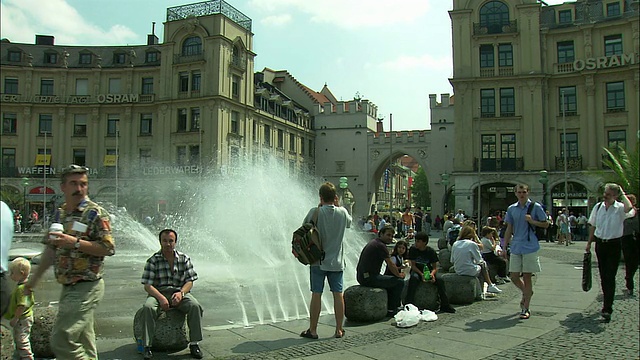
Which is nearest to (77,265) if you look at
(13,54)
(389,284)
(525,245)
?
(13,54)

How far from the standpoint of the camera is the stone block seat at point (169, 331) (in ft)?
20.3

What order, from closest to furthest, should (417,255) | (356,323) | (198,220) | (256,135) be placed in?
(356,323) < (417,255) < (198,220) < (256,135)

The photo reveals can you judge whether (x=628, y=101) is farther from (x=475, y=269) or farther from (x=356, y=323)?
(x=475, y=269)

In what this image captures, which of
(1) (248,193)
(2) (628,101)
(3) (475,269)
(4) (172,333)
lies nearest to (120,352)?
(4) (172,333)

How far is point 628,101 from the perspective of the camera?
12.8 ft

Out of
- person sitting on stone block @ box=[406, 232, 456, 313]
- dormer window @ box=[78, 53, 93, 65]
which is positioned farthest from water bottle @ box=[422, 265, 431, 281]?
dormer window @ box=[78, 53, 93, 65]

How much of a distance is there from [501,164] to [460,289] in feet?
110

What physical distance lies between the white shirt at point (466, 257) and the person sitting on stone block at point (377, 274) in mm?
1949

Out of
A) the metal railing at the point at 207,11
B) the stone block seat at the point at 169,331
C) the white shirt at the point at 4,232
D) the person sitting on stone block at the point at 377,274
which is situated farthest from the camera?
the metal railing at the point at 207,11

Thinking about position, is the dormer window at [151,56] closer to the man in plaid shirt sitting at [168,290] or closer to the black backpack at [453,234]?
the black backpack at [453,234]

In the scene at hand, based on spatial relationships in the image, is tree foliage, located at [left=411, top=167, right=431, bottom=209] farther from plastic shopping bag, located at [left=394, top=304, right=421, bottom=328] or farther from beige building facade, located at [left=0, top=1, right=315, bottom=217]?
plastic shopping bag, located at [left=394, top=304, right=421, bottom=328]

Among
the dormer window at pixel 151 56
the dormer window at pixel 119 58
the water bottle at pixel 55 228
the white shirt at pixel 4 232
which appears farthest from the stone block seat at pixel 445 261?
the dormer window at pixel 119 58

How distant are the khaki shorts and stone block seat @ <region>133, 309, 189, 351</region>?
521 cm

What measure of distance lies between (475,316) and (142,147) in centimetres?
4496
